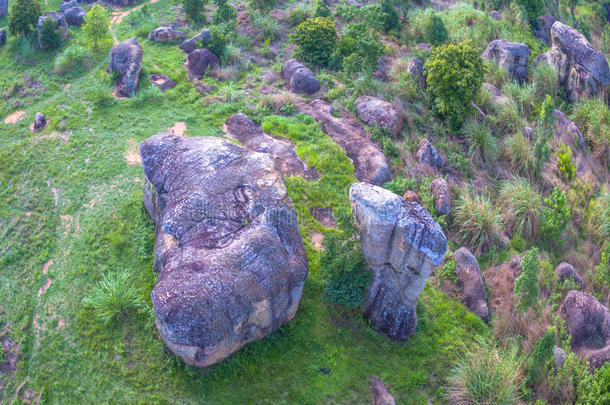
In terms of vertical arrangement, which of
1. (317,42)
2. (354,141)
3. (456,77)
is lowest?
(354,141)

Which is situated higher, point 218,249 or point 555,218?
point 218,249

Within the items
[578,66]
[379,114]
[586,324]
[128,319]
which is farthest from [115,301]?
[578,66]

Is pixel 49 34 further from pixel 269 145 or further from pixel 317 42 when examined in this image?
pixel 269 145

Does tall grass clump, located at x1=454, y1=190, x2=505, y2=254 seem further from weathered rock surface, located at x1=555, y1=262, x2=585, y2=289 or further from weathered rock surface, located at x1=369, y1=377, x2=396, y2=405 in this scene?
weathered rock surface, located at x1=369, y1=377, x2=396, y2=405

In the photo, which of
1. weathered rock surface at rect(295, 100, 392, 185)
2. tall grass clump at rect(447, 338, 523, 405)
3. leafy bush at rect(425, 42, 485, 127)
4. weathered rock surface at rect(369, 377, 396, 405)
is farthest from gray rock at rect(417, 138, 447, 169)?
weathered rock surface at rect(369, 377, 396, 405)

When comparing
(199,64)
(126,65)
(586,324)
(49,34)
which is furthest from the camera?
(49,34)

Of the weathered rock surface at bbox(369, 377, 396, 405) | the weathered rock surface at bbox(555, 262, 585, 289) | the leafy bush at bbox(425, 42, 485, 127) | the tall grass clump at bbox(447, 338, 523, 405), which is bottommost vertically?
the weathered rock surface at bbox(555, 262, 585, 289)
